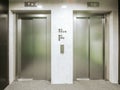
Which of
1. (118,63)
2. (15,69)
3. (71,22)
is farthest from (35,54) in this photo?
(118,63)

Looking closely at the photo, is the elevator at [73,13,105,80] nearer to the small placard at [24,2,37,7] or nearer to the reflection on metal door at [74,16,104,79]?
the reflection on metal door at [74,16,104,79]

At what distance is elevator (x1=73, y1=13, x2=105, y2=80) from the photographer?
19.0 feet

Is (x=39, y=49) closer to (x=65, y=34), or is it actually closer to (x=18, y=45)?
(x=18, y=45)

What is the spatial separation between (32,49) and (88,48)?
6.57 ft

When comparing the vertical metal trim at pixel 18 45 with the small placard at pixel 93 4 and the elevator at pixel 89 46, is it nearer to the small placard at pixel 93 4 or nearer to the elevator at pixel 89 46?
the elevator at pixel 89 46

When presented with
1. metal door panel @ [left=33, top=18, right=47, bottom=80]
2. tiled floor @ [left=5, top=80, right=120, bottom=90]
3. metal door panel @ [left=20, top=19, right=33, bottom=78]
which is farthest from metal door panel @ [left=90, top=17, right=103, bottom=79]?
metal door panel @ [left=20, top=19, right=33, bottom=78]

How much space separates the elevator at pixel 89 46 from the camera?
5.80m

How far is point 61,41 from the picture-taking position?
5.39 m

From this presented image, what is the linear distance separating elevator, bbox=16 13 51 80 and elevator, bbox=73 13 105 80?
1035 mm

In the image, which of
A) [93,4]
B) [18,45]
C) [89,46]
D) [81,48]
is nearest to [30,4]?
[18,45]

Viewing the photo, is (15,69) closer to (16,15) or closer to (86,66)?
(16,15)

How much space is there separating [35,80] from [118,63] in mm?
2909

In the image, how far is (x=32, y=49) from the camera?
5809mm

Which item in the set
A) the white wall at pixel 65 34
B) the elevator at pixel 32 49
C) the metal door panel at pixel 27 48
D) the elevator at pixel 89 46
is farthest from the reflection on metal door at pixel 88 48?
the metal door panel at pixel 27 48
